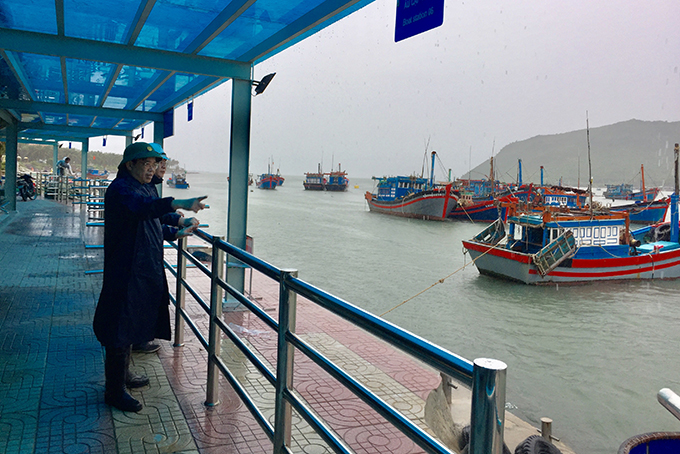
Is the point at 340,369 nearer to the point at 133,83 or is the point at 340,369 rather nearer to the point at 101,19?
the point at 101,19

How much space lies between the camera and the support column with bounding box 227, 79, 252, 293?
604cm

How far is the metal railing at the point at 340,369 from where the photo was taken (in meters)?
1.11

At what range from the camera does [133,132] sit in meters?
14.9

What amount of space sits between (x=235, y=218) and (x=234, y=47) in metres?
1.88

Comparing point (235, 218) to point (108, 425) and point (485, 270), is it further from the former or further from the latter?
point (485, 270)

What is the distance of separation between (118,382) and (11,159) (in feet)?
42.4

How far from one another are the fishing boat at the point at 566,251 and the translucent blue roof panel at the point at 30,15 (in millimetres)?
17945

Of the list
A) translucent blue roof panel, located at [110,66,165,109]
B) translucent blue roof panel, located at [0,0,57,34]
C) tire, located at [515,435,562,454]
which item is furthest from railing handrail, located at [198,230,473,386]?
translucent blue roof panel, located at [110,66,165,109]

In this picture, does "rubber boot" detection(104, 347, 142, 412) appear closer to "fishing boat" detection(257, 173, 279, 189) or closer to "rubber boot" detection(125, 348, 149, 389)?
"rubber boot" detection(125, 348, 149, 389)

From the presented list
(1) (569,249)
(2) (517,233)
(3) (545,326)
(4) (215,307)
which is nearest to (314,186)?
(2) (517,233)

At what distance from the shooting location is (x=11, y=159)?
45.0ft

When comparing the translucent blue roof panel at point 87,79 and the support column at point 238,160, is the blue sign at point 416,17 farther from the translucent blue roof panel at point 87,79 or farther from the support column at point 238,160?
the translucent blue roof panel at point 87,79

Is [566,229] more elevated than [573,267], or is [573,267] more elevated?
[566,229]

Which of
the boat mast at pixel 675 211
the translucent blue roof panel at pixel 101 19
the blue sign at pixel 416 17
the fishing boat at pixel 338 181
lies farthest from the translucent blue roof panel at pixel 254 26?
the fishing boat at pixel 338 181
